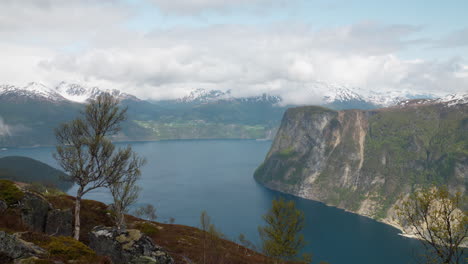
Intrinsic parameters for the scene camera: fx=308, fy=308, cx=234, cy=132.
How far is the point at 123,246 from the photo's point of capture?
90.7ft

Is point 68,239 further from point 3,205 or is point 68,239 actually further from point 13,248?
point 3,205

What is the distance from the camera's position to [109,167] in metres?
36.5

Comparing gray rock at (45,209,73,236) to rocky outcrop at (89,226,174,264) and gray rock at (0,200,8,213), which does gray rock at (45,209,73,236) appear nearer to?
gray rock at (0,200,8,213)

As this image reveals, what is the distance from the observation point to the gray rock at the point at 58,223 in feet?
113

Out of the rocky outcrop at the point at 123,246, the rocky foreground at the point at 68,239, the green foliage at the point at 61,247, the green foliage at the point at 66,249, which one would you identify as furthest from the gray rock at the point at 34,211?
the green foliage at the point at 66,249

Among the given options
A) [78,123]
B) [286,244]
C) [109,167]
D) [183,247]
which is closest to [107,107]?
[78,123]

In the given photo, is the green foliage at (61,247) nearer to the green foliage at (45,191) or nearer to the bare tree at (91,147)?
the bare tree at (91,147)

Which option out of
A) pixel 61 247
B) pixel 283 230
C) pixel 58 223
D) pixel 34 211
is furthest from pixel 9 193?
pixel 283 230

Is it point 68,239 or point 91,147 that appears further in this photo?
point 91,147

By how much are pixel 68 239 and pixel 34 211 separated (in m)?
14.3

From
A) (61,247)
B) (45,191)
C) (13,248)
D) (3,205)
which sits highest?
(13,248)

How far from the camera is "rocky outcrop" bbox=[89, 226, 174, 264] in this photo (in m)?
27.3

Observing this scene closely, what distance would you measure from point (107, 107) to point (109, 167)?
7.14m

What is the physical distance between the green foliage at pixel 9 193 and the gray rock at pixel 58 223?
3772 millimetres
